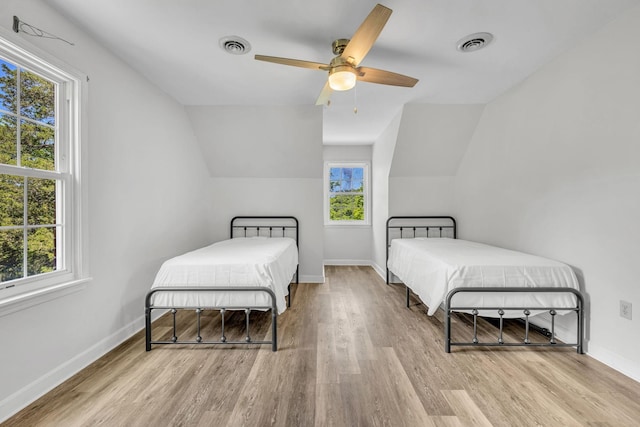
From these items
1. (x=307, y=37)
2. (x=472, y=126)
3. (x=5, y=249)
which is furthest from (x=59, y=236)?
(x=472, y=126)

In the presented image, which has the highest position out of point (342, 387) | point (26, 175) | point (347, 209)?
point (26, 175)

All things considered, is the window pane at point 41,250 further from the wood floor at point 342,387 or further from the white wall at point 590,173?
the white wall at point 590,173

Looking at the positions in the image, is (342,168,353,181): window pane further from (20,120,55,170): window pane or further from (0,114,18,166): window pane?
(0,114,18,166): window pane

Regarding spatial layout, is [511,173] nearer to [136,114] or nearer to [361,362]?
[361,362]

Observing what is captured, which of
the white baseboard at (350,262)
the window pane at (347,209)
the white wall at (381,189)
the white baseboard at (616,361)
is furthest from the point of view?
the window pane at (347,209)

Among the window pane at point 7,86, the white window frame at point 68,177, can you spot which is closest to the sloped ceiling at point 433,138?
the white window frame at point 68,177

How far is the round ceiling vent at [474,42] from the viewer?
216 cm

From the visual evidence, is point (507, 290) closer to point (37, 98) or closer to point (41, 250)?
point (41, 250)

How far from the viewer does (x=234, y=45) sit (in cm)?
228

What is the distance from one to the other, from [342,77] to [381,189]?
2.98 m

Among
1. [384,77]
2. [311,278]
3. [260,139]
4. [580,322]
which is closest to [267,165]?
[260,139]

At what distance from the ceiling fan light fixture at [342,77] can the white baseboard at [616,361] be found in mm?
2588

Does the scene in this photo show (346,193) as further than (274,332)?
Yes

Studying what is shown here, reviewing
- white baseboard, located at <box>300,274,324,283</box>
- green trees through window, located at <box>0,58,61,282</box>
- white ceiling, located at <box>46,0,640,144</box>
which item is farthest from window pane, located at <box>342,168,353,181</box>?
green trees through window, located at <box>0,58,61,282</box>
